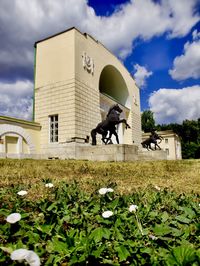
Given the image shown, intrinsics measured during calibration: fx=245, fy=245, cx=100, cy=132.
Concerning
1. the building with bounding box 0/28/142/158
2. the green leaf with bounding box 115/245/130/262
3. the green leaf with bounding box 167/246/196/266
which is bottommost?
the green leaf with bounding box 115/245/130/262

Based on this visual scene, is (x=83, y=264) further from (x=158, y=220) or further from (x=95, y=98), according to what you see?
(x=95, y=98)

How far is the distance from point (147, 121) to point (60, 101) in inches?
1436

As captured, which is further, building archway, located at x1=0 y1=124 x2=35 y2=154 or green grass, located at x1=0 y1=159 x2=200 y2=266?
building archway, located at x1=0 y1=124 x2=35 y2=154

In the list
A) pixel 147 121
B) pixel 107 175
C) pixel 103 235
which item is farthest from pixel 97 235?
pixel 147 121

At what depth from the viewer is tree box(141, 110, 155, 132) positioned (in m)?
50.2

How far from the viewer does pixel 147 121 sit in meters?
50.9

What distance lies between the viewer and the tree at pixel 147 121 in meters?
50.2

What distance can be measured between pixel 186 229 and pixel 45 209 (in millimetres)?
1190

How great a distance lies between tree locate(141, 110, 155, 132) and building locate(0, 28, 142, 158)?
31.9 metres

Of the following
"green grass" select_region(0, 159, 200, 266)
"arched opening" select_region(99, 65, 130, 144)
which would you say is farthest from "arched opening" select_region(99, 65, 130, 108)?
"green grass" select_region(0, 159, 200, 266)

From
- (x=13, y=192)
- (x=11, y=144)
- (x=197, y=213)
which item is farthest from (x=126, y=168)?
(x=11, y=144)

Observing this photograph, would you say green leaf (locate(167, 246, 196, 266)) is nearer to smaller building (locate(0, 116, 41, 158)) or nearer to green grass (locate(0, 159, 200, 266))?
green grass (locate(0, 159, 200, 266))

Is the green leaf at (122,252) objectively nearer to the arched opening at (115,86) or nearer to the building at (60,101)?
the building at (60,101)

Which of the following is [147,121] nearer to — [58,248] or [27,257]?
[58,248]
